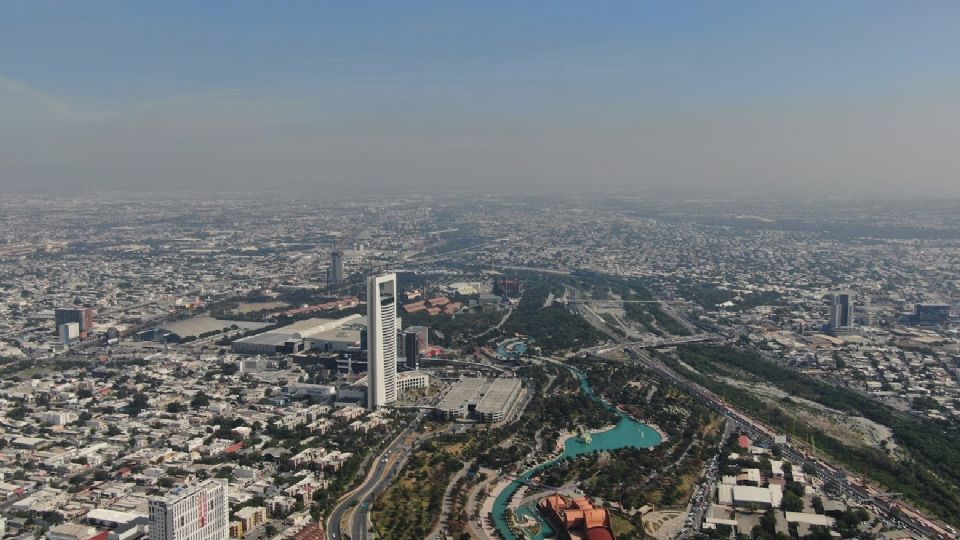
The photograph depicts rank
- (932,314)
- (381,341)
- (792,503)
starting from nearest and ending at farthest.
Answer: (792,503)
(381,341)
(932,314)

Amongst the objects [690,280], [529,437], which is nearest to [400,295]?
[690,280]

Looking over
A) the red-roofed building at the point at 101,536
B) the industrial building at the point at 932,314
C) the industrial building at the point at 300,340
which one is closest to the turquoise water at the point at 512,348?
the industrial building at the point at 300,340

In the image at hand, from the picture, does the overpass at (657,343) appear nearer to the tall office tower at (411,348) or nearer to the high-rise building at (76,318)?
the tall office tower at (411,348)

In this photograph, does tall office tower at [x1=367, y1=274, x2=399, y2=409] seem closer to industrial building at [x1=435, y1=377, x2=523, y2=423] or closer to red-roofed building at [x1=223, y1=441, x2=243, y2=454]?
industrial building at [x1=435, y1=377, x2=523, y2=423]

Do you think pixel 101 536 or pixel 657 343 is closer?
pixel 101 536

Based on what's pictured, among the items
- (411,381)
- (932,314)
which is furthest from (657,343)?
(932,314)

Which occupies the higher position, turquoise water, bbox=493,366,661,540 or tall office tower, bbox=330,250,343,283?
tall office tower, bbox=330,250,343,283

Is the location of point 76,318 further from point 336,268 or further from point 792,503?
point 792,503

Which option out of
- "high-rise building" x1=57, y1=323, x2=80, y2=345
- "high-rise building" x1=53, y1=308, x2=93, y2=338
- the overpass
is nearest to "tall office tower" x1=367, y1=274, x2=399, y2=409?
the overpass
